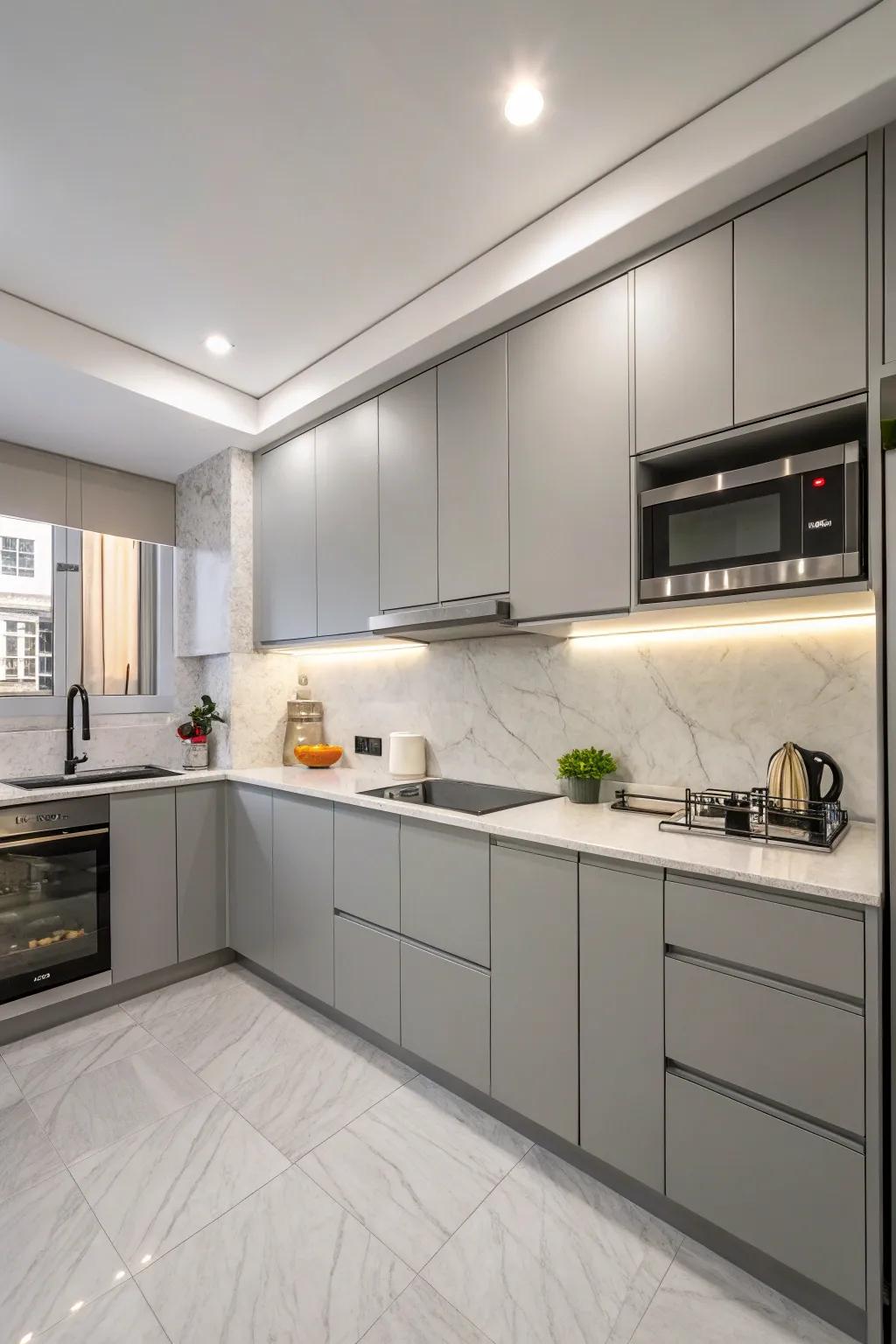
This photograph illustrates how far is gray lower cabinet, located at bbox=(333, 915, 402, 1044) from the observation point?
2.21m

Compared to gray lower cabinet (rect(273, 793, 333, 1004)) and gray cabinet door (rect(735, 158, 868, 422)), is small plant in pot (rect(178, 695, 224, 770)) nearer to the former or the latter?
gray lower cabinet (rect(273, 793, 333, 1004))

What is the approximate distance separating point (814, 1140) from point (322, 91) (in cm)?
259

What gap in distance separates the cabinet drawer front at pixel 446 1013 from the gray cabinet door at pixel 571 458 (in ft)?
3.85

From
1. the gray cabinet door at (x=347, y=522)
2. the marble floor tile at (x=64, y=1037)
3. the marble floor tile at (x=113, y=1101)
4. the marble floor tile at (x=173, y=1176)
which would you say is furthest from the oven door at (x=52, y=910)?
the gray cabinet door at (x=347, y=522)

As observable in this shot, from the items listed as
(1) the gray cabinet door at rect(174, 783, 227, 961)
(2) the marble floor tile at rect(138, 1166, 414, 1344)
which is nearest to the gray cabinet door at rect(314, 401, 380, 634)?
(1) the gray cabinet door at rect(174, 783, 227, 961)

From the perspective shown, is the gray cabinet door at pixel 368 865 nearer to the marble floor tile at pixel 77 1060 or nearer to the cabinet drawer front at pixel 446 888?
the cabinet drawer front at pixel 446 888

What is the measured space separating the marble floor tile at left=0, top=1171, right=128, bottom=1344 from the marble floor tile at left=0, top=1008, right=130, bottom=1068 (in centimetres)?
78

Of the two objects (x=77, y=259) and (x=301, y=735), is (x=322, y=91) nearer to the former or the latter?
(x=77, y=259)

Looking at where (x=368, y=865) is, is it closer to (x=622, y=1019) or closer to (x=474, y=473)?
(x=622, y=1019)

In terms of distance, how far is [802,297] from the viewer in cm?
152

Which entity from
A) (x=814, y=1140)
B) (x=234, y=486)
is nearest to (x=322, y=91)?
(x=234, y=486)

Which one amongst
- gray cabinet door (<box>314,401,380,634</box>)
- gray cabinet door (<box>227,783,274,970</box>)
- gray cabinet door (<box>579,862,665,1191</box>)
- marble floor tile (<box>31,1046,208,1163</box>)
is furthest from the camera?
gray cabinet door (<box>227,783,274,970</box>)

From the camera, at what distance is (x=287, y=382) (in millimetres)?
2971

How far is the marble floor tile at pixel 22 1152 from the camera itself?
1746mm
